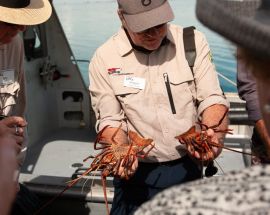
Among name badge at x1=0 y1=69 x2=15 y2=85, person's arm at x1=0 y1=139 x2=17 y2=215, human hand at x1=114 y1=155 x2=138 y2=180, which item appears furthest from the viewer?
name badge at x1=0 y1=69 x2=15 y2=85

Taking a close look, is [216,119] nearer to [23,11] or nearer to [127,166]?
[127,166]

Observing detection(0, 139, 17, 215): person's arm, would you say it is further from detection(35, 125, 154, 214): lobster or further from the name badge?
the name badge

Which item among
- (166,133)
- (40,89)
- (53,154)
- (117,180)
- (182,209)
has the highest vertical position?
(182,209)

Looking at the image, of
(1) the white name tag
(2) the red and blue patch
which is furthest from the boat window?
(1) the white name tag

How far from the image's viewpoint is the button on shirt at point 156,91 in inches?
101

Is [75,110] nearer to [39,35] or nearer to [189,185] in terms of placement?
[39,35]

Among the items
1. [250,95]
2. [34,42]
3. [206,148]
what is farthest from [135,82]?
[34,42]

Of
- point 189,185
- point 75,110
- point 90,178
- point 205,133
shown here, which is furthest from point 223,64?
point 189,185

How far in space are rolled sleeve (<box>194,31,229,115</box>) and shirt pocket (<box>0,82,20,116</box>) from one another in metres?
1.22

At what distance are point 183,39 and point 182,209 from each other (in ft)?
6.06

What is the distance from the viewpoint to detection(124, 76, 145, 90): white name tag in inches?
102

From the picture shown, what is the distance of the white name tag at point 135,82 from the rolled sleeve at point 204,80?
31cm

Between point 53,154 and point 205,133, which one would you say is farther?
point 53,154

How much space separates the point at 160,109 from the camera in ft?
8.41
